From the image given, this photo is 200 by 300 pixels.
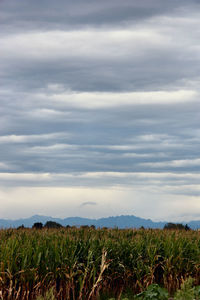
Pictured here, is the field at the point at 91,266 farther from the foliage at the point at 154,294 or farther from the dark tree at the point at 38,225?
the dark tree at the point at 38,225

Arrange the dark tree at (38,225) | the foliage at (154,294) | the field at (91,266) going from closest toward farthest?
the foliage at (154,294), the field at (91,266), the dark tree at (38,225)

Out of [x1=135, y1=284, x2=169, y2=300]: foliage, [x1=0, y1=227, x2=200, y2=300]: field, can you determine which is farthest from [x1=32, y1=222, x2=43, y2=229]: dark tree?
[x1=135, y1=284, x2=169, y2=300]: foliage

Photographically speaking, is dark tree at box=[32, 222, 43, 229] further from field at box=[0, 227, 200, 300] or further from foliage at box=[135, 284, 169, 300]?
foliage at box=[135, 284, 169, 300]

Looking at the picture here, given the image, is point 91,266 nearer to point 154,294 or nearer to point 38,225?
point 154,294

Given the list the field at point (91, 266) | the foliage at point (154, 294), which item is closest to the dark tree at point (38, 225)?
the field at point (91, 266)

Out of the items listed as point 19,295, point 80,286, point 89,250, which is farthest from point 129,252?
point 19,295

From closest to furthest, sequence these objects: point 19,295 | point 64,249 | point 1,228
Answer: point 19,295 < point 64,249 < point 1,228

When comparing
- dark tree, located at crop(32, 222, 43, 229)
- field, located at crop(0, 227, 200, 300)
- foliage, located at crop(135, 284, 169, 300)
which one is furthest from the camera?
dark tree, located at crop(32, 222, 43, 229)

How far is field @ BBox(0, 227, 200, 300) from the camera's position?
1198cm

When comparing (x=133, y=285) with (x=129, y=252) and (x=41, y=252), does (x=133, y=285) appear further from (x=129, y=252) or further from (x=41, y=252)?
(x=41, y=252)

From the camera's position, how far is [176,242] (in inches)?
640

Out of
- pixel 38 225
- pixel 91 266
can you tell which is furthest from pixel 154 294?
pixel 38 225

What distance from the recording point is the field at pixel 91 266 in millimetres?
11984

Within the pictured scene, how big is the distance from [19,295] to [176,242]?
6.52 metres
